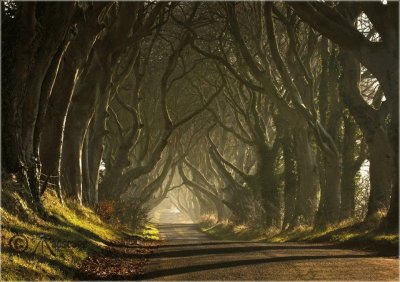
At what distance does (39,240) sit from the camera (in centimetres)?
884

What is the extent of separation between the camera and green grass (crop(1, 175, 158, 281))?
7.37 m

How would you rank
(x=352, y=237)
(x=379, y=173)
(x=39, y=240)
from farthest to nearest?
1. (x=379, y=173)
2. (x=352, y=237)
3. (x=39, y=240)

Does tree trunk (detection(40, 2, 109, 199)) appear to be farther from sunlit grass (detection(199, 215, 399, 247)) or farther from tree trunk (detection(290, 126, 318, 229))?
tree trunk (detection(290, 126, 318, 229))

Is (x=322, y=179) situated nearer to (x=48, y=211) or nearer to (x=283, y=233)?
(x=283, y=233)

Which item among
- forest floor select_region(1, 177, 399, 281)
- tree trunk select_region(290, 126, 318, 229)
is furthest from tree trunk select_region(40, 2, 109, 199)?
tree trunk select_region(290, 126, 318, 229)

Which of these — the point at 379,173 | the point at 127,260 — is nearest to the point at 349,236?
the point at 379,173

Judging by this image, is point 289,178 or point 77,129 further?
point 289,178

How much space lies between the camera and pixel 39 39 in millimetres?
10773

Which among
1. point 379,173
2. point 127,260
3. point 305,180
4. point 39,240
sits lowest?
point 127,260

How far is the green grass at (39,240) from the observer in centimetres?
737

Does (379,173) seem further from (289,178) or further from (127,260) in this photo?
(127,260)

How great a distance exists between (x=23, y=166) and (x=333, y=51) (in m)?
12.8

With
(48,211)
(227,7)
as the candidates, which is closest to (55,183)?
(48,211)

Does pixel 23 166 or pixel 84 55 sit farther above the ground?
pixel 84 55
